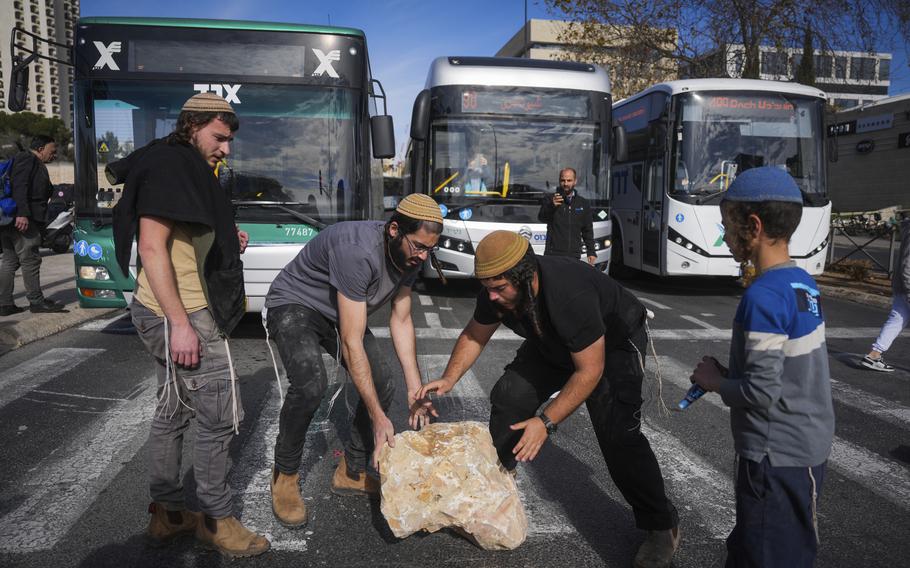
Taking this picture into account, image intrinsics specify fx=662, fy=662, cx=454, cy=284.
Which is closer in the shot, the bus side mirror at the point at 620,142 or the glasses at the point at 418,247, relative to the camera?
the glasses at the point at 418,247

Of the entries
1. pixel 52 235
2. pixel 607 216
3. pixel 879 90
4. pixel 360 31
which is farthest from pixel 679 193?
pixel 879 90

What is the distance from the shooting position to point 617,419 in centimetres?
290

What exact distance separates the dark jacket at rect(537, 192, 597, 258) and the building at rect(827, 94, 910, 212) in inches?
695

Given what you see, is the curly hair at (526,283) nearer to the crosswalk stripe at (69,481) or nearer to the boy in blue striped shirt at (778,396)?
the boy in blue striped shirt at (778,396)

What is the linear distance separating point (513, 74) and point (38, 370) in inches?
301

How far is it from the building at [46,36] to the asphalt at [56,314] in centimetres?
9043

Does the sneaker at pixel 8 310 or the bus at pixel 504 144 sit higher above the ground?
the bus at pixel 504 144

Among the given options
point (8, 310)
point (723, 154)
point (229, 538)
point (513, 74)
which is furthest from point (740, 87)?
point (8, 310)

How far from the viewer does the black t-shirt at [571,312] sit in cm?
267

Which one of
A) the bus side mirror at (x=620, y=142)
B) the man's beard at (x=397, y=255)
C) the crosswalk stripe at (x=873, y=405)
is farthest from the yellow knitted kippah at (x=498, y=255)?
the bus side mirror at (x=620, y=142)

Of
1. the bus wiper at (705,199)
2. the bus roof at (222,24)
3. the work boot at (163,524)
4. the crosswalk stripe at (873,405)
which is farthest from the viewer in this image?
the bus wiper at (705,199)

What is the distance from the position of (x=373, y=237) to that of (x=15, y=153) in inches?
298

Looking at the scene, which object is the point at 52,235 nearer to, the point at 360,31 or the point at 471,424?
the point at 360,31

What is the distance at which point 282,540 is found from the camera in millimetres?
3096
